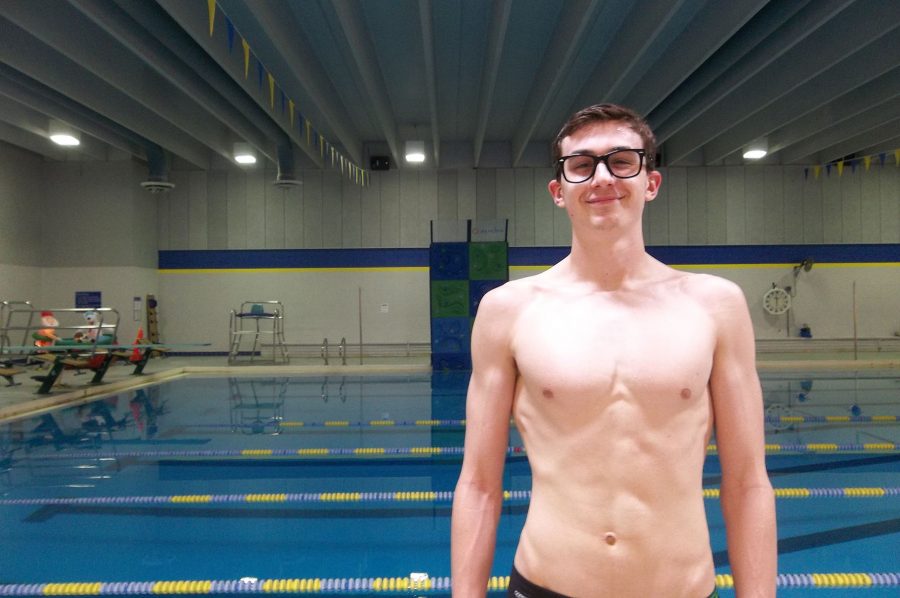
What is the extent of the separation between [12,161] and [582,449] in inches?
513

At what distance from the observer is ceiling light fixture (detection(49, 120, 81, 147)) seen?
348 inches

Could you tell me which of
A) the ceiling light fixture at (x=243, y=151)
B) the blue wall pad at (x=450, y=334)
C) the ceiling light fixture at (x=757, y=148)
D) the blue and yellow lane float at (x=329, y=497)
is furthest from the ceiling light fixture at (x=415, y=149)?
the blue and yellow lane float at (x=329, y=497)

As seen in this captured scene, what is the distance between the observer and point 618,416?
89cm

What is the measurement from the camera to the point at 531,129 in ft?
31.3

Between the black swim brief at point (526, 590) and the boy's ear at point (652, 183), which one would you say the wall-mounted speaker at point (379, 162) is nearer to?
Answer: the boy's ear at point (652, 183)

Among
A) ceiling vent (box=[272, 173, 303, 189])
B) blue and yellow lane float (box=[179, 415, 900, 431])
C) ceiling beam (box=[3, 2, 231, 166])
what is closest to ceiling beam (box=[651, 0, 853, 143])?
blue and yellow lane float (box=[179, 415, 900, 431])

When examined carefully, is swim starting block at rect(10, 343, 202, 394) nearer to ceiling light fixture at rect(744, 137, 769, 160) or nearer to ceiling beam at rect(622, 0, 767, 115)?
ceiling beam at rect(622, 0, 767, 115)

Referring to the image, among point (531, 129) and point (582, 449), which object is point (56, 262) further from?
point (582, 449)

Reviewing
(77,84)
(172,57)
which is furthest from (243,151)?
(172,57)

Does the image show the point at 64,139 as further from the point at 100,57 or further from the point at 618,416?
the point at 618,416

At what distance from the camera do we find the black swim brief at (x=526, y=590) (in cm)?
92

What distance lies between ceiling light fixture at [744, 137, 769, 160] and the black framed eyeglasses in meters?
11.0

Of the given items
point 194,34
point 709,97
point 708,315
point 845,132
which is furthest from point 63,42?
point 845,132

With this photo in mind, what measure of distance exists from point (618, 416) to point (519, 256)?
38.0ft
